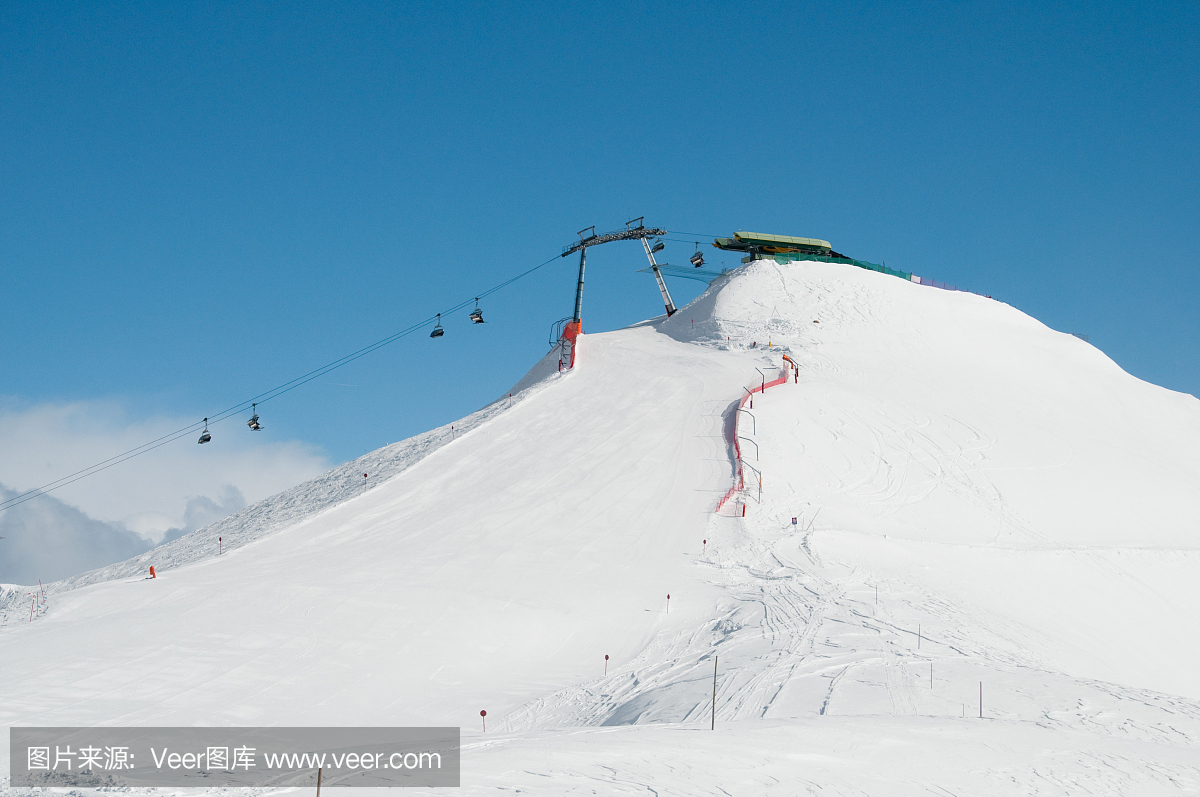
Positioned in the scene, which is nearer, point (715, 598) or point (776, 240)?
point (715, 598)

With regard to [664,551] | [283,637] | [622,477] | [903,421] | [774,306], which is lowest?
[283,637]

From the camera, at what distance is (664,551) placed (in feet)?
76.5

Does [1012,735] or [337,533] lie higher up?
[337,533]

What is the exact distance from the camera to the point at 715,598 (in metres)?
20.3

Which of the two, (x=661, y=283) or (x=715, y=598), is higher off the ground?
(x=661, y=283)

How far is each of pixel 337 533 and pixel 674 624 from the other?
1020 cm

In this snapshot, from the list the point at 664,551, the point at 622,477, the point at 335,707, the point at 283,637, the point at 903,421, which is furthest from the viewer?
the point at 903,421

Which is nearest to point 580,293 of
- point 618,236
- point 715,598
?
point 618,236

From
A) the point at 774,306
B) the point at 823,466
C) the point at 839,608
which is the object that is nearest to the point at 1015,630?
the point at 839,608

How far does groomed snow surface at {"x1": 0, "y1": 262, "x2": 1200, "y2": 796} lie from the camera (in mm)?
11211

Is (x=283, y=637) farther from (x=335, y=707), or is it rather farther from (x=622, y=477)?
(x=622, y=477)

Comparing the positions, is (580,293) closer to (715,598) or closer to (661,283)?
(661,283)

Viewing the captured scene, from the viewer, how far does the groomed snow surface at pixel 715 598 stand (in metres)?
11.2

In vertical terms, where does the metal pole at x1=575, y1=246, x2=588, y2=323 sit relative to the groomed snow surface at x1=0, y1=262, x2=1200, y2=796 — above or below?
above
